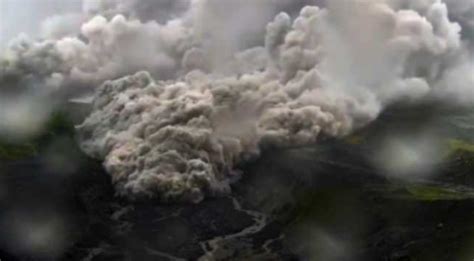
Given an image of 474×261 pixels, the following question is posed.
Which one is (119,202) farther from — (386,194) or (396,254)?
(396,254)

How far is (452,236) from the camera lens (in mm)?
127562

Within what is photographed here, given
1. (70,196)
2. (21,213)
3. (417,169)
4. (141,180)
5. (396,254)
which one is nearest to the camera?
(396,254)

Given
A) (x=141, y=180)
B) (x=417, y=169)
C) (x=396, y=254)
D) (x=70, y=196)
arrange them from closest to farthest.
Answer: (x=396, y=254) → (x=70, y=196) → (x=141, y=180) → (x=417, y=169)

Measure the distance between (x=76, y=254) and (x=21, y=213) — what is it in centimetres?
2551

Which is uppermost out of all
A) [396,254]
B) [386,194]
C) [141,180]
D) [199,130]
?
[199,130]

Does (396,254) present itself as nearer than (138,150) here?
Yes

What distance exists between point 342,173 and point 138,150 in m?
51.1

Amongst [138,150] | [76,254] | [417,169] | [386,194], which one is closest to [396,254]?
[386,194]

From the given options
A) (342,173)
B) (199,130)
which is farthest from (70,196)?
(342,173)

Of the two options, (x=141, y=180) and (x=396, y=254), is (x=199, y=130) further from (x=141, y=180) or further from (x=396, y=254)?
(x=396, y=254)

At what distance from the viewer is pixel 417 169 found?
624 ft

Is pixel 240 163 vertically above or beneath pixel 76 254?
above

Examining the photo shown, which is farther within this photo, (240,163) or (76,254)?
(240,163)

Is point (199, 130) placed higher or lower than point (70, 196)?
higher
